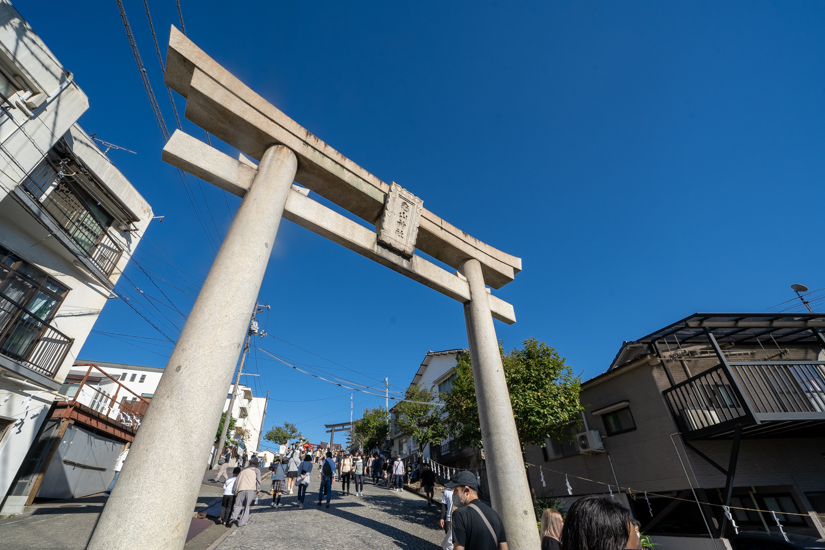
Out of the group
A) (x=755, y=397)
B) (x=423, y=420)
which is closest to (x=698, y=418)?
(x=755, y=397)

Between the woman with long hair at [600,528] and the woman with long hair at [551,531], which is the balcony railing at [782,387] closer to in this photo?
the woman with long hair at [551,531]

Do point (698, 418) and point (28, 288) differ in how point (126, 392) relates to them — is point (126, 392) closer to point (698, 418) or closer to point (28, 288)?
point (28, 288)

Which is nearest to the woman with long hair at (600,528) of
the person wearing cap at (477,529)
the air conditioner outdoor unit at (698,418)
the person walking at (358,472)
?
the person wearing cap at (477,529)

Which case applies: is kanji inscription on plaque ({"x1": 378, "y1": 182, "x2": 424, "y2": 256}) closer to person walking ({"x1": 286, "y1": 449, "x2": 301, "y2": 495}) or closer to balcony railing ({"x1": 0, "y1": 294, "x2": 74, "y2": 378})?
balcony railing ({"x1": 0, "y1": 294, "x2": 74, "y2": 378})

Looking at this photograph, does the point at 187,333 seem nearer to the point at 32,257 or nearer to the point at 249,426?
the point at 32,257

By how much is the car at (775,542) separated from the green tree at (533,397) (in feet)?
13.1

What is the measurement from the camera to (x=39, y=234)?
31.2 feet

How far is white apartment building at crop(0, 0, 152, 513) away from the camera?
27.9 ft

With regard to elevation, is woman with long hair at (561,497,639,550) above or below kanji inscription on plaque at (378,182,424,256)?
below

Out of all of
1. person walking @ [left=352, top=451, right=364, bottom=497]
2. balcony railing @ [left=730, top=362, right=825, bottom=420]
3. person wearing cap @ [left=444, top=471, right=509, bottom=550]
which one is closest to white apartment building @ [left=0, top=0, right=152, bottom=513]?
person walking @ [left=352, top=451, right=364, bottom=497]

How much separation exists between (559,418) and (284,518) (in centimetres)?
745

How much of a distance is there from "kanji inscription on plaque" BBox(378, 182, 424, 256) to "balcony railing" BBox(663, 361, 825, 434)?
7.78 meters

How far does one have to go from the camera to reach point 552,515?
386cm

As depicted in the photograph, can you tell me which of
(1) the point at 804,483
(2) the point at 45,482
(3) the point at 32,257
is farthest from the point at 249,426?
(1) the point at 804,483
